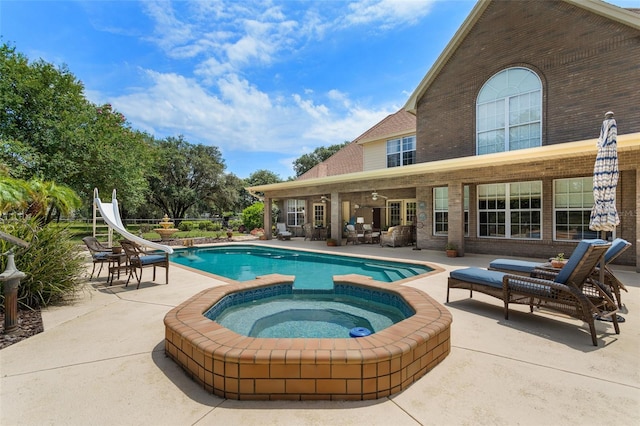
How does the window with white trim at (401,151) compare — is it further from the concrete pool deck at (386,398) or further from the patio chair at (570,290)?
the concrete pool deck at (386,398)

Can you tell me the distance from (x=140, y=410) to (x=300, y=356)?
4.19 ft

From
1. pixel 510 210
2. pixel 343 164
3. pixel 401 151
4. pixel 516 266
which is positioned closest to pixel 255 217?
pixel 343 164

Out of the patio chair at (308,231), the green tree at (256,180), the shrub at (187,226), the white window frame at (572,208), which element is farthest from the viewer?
the green tree at (256,180)

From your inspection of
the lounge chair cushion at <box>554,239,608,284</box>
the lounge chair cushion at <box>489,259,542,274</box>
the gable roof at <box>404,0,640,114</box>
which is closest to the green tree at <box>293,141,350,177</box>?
the gable roof at <box>404,0,640,114</box>

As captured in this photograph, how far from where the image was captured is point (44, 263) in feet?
16.3

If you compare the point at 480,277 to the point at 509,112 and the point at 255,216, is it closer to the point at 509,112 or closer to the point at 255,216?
the point at 509,112

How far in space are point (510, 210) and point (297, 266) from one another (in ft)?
26.2

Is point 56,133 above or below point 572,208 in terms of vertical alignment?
above

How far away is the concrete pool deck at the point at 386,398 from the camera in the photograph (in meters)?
2.18

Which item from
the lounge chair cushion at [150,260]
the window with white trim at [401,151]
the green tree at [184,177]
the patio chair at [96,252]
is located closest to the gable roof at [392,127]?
the window with white trim at [401,151]

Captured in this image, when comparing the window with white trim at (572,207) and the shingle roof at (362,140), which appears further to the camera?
the shingle roof at (362,140)

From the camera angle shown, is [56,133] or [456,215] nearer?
[456,215]

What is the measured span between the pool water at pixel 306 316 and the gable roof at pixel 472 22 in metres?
11.6

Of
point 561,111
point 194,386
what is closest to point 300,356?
point 194,386
